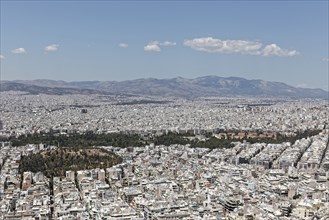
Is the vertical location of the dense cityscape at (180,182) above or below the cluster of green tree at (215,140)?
below

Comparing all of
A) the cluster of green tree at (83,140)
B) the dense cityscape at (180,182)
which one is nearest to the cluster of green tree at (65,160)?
the dense cityscape at (180,182)

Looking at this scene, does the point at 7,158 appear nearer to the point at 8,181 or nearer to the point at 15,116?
the point at 8,181

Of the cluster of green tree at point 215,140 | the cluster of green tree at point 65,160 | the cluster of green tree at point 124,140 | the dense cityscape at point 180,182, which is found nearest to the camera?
the dense cityscape at point 180,182

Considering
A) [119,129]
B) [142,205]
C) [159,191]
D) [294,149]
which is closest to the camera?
[142,205]

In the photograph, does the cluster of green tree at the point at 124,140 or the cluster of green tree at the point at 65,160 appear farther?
the cluster of green tree at the point at 124,140

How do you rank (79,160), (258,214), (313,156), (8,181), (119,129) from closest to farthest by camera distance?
1. (258,214)
2. (8,181)
3. (79,160)
4. (313,156)
5. (119,129)

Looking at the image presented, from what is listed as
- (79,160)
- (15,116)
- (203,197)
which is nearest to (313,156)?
(203,197)

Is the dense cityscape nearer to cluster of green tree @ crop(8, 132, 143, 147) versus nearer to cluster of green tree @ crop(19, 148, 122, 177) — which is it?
cluster of green tree @ crop(19, 148, 122, 177)

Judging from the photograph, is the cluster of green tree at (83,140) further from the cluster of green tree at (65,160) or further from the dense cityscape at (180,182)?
the cluster of green tree at (65,160)
